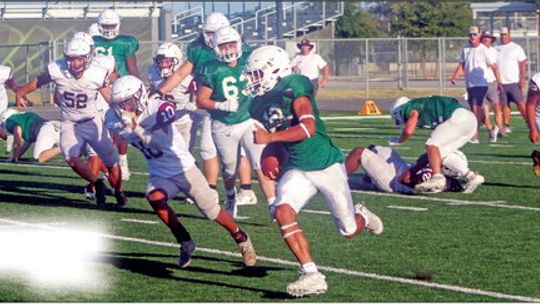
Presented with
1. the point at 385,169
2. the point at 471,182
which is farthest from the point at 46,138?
the point at 471,182

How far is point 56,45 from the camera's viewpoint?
1352 inches

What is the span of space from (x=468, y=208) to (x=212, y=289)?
4.42 meters

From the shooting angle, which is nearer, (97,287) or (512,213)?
(97,287)

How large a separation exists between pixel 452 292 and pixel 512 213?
3836 mm

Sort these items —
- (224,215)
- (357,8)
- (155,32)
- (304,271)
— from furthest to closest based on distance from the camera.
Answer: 1. (357,8)
2. (155,32)
3. (224,215)
4. (304,271)

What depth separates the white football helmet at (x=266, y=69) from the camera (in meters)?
8.05

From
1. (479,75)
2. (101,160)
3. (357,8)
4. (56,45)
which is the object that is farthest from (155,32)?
(101,160)

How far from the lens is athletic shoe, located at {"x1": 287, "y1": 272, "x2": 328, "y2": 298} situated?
7.67m

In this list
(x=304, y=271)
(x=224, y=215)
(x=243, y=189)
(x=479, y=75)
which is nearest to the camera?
(x=304, y=271)

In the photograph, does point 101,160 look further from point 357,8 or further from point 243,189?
point 357,8

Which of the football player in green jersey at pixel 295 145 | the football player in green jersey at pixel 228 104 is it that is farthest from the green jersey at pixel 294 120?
the football player in green jersey at pixel 228 104

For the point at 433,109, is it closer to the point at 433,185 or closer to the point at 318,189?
the point at 433,185

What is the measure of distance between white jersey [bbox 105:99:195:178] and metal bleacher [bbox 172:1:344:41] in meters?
36.8

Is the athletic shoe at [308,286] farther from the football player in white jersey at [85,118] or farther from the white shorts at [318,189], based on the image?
the football player in white jersey at [85,118]
